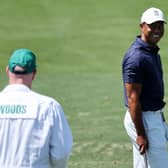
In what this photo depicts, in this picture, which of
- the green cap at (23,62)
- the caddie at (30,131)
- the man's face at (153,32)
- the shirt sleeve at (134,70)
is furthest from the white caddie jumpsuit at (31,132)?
the man's face at (153,32)

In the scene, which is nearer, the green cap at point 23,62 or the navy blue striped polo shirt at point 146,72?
the green cap at point 23,62

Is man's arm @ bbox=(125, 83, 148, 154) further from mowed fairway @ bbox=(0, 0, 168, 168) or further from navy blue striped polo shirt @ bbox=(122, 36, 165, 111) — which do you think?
mowed fairway @ bbox=(0, 0, 168, 168)

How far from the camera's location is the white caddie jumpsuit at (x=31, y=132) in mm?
4766

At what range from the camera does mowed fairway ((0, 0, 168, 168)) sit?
1019 cm

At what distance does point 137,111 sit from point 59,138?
173cm

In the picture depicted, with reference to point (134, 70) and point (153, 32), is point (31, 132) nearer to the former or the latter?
point (134, 70)

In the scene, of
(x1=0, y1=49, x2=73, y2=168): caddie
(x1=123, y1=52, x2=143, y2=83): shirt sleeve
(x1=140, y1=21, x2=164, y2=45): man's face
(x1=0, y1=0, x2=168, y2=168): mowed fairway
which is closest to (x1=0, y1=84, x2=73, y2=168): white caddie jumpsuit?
(x1=0, y1=49, x2=73, y2=168): caddie

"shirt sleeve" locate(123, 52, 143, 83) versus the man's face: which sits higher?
the man's face

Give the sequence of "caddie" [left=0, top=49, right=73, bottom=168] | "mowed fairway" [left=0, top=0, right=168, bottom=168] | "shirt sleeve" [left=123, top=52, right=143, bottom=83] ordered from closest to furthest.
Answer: "caddie" [left=0, top=49, right=73, bottom=168] < "shirt sleeve" [left=123, top=52, right=143, bottom=83] < "mowed fairway" [left=0, top=0, right=168, bottom=168]

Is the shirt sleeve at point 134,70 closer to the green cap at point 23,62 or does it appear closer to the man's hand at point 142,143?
the man's hand at point 142,143

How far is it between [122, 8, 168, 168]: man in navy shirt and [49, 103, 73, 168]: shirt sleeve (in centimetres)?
164

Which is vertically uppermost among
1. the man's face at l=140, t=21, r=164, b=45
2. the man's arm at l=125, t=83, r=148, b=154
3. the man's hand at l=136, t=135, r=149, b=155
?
the man's face at l=140, t=21, r=164, b=45

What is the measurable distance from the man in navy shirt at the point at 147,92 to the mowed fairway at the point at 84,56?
2.50 m

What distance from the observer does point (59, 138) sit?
4781mm
